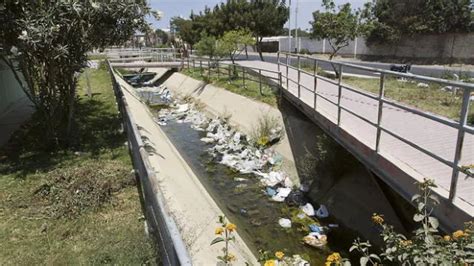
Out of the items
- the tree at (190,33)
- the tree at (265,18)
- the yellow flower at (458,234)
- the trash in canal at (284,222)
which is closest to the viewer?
the yellow flower at (458,234)

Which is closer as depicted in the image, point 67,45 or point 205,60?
point 67,45

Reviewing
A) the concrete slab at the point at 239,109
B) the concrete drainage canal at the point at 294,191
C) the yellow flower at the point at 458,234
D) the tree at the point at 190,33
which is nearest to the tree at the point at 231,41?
the concrete slab at the point at 239,109

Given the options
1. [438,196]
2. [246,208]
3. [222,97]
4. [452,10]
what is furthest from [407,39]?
[438,196]

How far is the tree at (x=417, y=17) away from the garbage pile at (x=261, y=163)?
2064 cm

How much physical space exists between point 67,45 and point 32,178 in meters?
2.76

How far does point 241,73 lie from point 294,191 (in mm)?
12306

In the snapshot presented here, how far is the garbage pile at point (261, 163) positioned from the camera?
7.94 metres

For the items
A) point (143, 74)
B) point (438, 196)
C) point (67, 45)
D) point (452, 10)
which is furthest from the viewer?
point (143, 74)

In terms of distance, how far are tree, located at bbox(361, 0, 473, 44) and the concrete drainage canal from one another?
2284 cm

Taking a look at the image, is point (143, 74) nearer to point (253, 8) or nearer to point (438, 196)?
point (253, 8)

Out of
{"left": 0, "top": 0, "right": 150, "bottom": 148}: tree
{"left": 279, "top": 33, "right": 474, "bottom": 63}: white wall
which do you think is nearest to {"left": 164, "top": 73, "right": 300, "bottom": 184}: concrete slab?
{"left": 0, "top": 0, "right": 150, "bottom": 148}: tree

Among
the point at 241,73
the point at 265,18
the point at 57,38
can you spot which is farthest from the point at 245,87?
the point at 265,18

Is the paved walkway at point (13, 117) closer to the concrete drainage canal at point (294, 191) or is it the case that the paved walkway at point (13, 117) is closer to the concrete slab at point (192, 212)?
the concrete slab at point (192, 212)

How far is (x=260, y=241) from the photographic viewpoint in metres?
7.25
